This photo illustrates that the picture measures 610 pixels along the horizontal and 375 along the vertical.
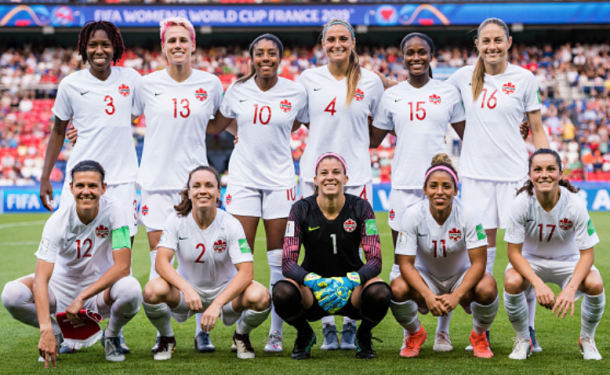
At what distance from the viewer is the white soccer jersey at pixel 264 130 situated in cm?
498

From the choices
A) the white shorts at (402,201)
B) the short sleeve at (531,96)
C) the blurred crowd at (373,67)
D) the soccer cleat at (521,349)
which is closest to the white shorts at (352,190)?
the white shorts at (402,201)

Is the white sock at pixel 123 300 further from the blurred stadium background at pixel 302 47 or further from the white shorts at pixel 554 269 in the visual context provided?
the blurred stadium background at pixel 302 47

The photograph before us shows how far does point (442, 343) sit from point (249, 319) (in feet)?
4.43

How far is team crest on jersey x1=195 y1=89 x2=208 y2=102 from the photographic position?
16.5ft

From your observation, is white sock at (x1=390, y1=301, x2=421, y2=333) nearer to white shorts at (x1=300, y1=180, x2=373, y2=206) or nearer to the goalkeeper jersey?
the goalkeeper jersey

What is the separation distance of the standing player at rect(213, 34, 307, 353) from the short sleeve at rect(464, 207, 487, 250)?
1.27m

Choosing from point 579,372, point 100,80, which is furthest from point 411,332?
point 100,80

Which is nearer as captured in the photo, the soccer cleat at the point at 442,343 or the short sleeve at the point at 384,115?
the soccer cleat at the point at 442,343

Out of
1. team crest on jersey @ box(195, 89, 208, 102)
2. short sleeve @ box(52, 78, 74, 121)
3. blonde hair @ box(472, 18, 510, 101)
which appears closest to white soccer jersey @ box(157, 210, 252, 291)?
team crest on jersey @ box(195, 89, 208, 102)

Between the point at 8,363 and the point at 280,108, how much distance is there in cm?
244

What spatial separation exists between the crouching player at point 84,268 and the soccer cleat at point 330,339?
136 cm

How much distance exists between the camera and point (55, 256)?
4426 millimetres

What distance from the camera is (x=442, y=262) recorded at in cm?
471

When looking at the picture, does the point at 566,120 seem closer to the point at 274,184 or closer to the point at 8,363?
the point at 274,184
